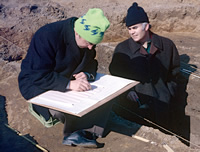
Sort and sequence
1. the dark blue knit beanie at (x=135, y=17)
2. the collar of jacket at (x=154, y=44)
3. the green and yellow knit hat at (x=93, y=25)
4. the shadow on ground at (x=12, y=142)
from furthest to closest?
1. the collar of jacket at (x=154, y=44)
2. the dark blue knit beanie at (x=135, y=17)
3. the shadow on ground at (x=12, y=142)
4. the green and yellow knit hat at (x=93, y=25)

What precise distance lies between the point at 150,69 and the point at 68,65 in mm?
1349

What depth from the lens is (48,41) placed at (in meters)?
2.62

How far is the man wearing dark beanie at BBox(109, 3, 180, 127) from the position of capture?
361 centimetres

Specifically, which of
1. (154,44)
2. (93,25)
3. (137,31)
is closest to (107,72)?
(154,44)

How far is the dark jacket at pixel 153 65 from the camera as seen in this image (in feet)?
11.9

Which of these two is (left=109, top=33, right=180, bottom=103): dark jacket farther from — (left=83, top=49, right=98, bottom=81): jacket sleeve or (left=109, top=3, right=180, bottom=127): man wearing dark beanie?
(left=83, top=49, right=98, bottom=81): jacket sleeve

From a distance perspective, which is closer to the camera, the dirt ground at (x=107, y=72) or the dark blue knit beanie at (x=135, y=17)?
the dirt ground at (x=107, y=72)

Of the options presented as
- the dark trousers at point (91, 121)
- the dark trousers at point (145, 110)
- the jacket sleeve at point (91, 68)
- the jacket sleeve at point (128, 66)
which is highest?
the jacket sleeve at point (91, 68)

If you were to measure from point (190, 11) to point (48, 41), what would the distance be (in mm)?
4985

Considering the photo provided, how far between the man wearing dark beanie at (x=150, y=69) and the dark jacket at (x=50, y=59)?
3.47 ft

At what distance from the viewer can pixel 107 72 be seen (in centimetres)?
509

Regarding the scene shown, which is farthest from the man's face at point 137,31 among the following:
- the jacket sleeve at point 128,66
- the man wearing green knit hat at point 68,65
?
the man wearing green knit hat at point 68,65

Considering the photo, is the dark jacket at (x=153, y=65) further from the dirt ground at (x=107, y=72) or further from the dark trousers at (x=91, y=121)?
the dark trousers at (x=91, y=121)

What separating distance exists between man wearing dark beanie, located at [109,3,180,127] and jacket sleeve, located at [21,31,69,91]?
129cm
